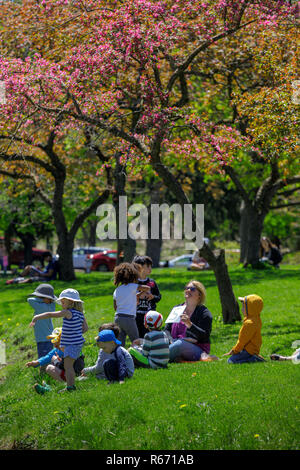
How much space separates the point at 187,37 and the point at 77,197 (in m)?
19.7

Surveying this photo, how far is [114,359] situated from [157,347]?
954 mm

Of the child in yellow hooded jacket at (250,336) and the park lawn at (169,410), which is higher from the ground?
the child in yellow hooded jacket at (250,336)

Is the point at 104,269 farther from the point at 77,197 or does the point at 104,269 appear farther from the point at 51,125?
the point at 51,125

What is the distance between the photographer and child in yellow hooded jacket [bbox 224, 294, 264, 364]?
9273mm

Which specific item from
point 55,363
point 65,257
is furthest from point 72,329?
point 65,257

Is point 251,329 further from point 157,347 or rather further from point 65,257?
point 65,257

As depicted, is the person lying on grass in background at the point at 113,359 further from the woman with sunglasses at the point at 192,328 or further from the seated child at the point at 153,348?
the woman with sunglasses at the point at 192,328

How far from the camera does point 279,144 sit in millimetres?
11219

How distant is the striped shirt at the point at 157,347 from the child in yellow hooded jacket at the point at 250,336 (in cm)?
96

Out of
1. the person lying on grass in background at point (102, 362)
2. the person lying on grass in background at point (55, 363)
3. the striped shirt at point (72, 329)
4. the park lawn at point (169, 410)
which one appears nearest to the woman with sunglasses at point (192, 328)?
the park lawn at point (169, 410)

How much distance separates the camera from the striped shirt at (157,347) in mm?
9484

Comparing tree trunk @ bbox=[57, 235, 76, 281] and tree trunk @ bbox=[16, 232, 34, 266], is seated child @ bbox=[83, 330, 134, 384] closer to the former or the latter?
tree trunk @ bbox=[57, 235, 76, 281]

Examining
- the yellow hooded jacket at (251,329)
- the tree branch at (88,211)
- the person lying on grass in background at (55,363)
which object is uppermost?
the tree branch at (88,211)
